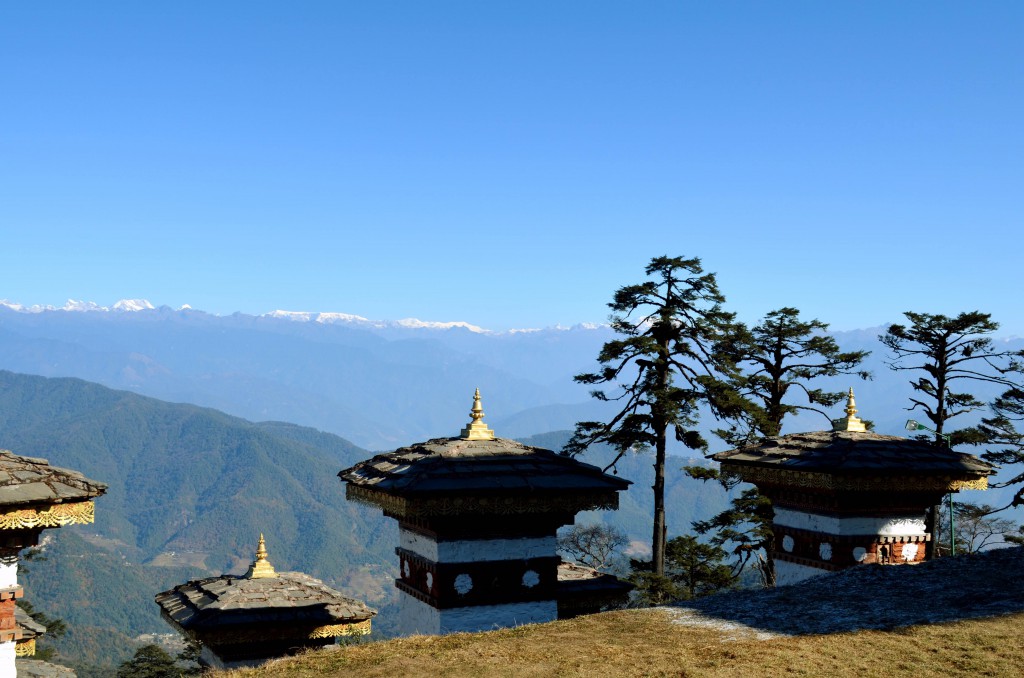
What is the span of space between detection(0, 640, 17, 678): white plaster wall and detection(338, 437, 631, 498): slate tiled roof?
471cm

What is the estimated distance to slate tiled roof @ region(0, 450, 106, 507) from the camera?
34.4ft

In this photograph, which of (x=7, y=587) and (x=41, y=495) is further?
(x=7, y=587)

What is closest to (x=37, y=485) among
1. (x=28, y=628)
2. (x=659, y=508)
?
(x=28, y=628)

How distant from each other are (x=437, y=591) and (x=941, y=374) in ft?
97.9

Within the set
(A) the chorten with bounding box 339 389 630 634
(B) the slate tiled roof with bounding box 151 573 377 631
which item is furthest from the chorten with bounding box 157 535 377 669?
(A) the chorten with bounding box 339 389 630 634

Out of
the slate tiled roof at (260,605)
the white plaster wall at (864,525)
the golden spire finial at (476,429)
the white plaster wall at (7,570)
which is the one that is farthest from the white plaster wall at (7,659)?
the white plaster wall at (864,525)

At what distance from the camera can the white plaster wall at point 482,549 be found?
12.7 metres

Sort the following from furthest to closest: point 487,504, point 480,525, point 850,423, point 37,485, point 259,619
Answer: point 850,423 < point 259,619 < point 480,525 < point 487,504 < point 37,485

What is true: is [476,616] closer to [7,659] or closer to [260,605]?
[260,605]

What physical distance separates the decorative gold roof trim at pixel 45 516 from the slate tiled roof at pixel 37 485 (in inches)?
3.5

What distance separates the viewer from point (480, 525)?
42.3 ft

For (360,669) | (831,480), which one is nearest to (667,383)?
(831,480)

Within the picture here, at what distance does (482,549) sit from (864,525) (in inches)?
236

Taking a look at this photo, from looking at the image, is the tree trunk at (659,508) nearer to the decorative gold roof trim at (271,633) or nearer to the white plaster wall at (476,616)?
the decorative gold roof trim at (271,633)
